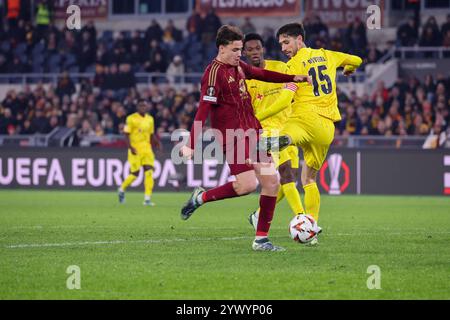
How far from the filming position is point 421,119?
24188 mm

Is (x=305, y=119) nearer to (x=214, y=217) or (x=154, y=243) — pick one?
(x=154, y=243)

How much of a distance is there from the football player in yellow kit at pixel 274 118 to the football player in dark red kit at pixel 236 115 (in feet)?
3.42

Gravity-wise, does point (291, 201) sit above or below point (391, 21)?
below

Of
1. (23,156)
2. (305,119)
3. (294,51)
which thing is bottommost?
(23,156)

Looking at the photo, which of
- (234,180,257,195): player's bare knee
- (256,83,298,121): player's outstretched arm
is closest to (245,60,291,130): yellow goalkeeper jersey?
(256,83,298,121): player's outstretched arm

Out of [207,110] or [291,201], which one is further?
[291,201]

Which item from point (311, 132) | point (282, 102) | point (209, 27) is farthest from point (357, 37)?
point (282, 102)

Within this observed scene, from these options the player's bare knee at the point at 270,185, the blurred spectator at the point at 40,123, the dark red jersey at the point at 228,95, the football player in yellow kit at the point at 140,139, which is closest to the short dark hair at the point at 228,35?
the dark red jersey at the point at 228,95

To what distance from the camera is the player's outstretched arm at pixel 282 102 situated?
10.8 metres

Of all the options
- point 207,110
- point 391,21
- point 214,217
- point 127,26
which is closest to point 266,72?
point 207,110

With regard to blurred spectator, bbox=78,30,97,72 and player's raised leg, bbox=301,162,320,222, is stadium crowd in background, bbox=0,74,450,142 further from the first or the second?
player's raised leg, bbox=301,162,320,222
